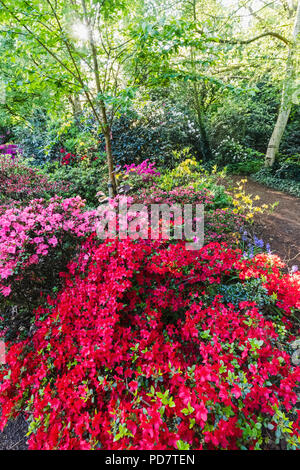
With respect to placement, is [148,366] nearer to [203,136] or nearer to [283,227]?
[283,227]

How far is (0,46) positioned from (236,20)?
6.45 metres

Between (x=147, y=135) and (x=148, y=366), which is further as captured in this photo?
(x=147, y=135)

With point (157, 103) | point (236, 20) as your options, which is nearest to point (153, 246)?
point (157, 103)

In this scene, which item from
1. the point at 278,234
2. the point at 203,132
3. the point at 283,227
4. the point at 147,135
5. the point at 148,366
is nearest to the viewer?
the point at 148,366

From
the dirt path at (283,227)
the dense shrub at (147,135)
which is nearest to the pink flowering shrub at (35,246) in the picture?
the dirt path at (283,227)

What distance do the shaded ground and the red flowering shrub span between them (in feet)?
0.60

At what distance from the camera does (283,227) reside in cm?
398

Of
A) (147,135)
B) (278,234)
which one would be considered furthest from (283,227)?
(147,135)

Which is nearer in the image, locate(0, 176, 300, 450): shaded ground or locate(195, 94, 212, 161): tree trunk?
locate(0, 176, 300, 450): shaded ground

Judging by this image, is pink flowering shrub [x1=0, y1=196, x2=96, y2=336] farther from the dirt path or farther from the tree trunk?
the tree trunk

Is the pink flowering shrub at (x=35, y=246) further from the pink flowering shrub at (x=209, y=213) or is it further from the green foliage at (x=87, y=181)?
the green foliage at (x=87, y=181)

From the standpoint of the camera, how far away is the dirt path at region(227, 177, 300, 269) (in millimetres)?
3268

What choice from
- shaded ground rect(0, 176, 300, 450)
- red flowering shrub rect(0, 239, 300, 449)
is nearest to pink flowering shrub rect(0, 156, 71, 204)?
red flowering shrub rect(0, 239, 300, 449)

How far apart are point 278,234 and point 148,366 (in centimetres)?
325
